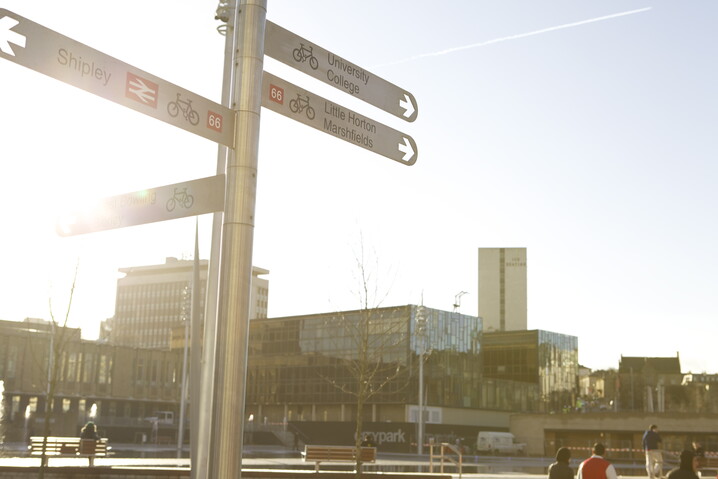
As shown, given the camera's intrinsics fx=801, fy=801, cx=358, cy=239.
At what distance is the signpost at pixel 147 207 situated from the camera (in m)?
4.76

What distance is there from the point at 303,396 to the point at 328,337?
7.07 metres

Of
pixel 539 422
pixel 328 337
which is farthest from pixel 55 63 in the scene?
pixel 328 337

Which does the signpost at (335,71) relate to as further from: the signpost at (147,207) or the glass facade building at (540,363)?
the glass facade building at (540,363)

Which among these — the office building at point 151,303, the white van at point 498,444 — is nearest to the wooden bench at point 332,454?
the white van at point 498,444

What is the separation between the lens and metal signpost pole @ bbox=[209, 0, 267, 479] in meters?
4.32

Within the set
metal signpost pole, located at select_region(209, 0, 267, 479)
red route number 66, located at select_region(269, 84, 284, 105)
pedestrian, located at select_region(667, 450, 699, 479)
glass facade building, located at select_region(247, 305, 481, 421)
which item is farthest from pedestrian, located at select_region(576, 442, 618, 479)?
glass facade building, located at select_region(247, 305, 481, 421)

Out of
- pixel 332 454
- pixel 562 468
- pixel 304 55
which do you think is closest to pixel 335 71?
pixel 304 55

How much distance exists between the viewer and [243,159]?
15.1 feet

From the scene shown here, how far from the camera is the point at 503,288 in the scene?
147 metres

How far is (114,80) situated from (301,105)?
4.29ft

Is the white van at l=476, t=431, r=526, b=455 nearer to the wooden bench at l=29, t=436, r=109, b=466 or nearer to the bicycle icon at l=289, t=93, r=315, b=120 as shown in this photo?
the wooden bench at l=29, t=436, r=109, b=466

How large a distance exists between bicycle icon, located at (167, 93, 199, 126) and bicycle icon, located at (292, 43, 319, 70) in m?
0.94

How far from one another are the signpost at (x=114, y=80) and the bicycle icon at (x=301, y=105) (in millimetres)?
552

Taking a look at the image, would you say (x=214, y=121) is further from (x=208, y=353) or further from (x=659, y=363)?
(x=659, y=363)
